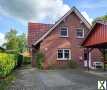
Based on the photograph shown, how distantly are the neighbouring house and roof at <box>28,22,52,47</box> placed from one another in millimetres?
3246

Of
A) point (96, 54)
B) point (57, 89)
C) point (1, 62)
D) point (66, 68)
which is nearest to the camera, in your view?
point (57, 89)

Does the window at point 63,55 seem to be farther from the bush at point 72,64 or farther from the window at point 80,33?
the window at point 80,33

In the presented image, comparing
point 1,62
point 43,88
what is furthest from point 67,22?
point 43,88

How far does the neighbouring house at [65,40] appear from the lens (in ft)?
100

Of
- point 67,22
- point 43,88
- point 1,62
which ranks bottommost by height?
point 43,88

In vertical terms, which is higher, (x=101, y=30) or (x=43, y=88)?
(x=101, y=30)

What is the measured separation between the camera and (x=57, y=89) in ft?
43.1

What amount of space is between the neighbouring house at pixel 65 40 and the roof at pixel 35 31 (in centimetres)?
325

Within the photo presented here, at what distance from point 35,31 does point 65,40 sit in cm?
672

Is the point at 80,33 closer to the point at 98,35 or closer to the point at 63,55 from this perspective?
the point at 63,55

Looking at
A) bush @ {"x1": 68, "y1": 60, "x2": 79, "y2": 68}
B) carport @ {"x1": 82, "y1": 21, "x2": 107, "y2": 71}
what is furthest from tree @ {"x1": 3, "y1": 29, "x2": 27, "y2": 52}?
carport @ {"x1": 82, "y1": 21, "x2": 107, "y2": 71}

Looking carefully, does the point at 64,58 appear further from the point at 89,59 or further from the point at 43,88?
the point at 43,88

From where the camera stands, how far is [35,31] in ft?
118

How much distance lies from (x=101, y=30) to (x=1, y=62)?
917cm
